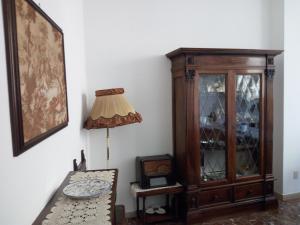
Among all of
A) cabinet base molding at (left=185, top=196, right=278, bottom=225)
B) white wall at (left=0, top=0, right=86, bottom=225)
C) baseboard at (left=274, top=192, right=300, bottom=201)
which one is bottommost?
baseboard at (left=274, top=192, right=300, bottom=201)

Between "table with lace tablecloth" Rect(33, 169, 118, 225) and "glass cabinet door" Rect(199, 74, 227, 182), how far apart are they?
1.63 m

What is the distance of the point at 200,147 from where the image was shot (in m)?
2.83

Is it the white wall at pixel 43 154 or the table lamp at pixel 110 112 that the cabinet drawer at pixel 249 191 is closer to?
the table lamp at pixel 110 112

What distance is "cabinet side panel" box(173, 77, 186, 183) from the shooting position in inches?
108

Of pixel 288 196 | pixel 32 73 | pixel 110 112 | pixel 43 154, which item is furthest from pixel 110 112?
pixel 288 196

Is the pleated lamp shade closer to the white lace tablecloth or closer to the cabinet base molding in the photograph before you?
the white lace tablecloth

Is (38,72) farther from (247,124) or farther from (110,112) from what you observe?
(247,124)

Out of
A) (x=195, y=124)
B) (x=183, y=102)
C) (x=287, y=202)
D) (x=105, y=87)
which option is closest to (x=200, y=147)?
(x=195, y=124)

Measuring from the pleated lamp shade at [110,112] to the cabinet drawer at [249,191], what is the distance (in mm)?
1513

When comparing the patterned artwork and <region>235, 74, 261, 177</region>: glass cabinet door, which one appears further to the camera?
<region>235, 74, 261, 177</region>: glass cabinet door

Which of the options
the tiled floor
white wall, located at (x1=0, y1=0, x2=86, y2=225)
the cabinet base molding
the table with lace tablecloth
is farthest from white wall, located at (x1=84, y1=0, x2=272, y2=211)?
the table with lace tablecloth

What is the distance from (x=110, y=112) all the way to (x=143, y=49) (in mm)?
950

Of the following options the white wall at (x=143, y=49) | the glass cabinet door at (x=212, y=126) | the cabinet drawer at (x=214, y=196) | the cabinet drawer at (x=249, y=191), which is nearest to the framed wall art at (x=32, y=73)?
the white wall at (x=143, y=49)

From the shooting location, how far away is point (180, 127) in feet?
9.40
